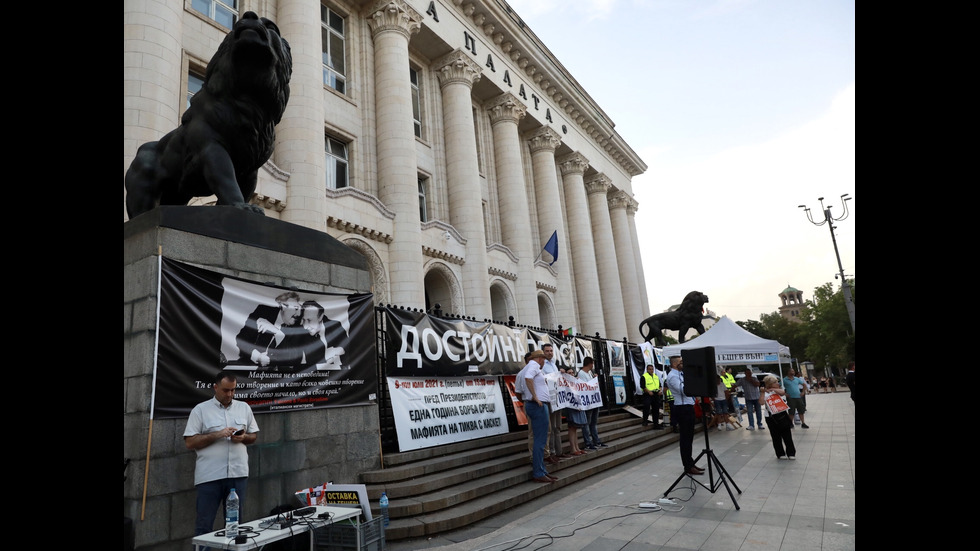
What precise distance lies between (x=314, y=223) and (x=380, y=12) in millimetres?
10454

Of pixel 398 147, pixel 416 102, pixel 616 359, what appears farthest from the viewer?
pixel 416 102

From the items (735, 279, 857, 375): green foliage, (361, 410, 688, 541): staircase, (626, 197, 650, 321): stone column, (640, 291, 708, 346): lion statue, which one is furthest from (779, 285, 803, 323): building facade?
(361, 410, 688, 541): staircase

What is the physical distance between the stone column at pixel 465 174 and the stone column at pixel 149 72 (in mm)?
12370

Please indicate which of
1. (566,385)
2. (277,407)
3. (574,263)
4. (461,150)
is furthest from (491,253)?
(277,407)

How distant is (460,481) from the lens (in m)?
7.57

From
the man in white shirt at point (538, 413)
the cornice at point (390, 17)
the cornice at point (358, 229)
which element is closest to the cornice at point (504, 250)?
the cornice at point (358, 229)

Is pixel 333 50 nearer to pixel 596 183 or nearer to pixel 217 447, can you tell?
pixel 217 447

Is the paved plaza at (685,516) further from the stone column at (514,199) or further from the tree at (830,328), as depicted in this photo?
the tree at (830,328)

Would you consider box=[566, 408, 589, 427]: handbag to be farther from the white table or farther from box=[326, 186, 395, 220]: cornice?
box=[326, 186, 395, 220]: cornice

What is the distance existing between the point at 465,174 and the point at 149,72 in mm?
13282

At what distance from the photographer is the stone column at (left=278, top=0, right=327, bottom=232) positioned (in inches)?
620

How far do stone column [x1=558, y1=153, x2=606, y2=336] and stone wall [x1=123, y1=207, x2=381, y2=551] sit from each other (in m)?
26.5

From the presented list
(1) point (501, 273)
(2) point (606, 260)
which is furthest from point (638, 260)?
(1) point (501, 273)
